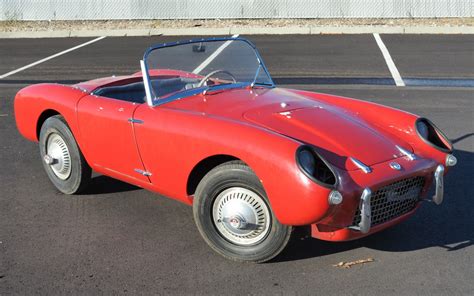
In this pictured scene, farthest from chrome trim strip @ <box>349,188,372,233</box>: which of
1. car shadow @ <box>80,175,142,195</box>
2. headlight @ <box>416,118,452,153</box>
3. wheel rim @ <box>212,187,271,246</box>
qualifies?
car shadow @ <box>80,175,142,195</box>

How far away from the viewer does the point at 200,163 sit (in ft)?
13.5

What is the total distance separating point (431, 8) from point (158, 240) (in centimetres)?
1604

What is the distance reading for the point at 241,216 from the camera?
→ 387cm

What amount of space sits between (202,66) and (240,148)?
1.50m

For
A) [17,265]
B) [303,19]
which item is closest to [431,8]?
[303,19]

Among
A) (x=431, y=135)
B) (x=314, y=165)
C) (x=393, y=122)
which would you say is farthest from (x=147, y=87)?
(x=431, y=135)

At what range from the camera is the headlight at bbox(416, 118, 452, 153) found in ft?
14.5

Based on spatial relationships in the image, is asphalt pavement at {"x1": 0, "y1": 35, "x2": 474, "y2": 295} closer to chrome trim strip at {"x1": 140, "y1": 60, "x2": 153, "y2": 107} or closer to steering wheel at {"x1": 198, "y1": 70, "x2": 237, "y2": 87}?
chrome trim strip at {"x1": 140, "y1": 60, "x2": 153, "y2": 107}

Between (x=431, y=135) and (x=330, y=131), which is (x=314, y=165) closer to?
(x=330, y=131)

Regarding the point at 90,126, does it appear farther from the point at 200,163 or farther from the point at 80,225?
the point at 200,163

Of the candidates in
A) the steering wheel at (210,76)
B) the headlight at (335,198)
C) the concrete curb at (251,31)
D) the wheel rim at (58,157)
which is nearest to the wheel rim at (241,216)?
the headlight at (335,198)

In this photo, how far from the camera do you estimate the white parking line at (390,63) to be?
10289mm

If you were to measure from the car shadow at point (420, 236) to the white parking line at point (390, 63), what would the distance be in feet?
18.0

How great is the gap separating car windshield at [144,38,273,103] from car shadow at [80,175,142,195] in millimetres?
1054
